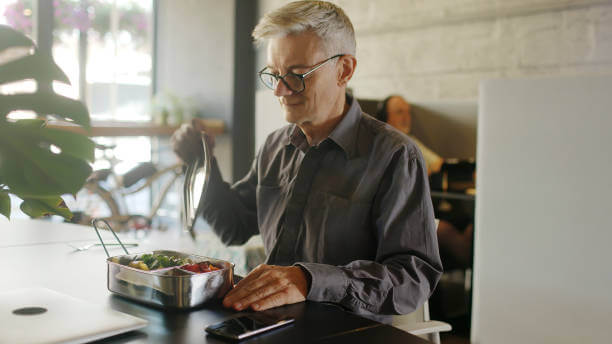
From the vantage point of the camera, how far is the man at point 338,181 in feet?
3.90

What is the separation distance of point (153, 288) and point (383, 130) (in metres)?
0.67

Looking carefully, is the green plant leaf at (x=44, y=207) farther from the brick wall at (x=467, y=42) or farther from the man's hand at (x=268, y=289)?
the brick wall at (x=467, y=42)

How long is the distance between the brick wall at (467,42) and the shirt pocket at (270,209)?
1.91 metres

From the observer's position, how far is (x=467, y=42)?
12.0 feet

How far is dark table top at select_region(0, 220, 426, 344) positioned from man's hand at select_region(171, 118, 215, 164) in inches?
10.6

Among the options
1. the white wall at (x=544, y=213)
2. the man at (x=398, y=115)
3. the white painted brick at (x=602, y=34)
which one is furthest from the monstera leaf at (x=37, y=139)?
the white painted brick at (x=602, y=34)

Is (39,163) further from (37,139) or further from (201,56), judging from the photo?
(201,56)

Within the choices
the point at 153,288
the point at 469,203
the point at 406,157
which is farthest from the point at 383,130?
the point at 469,203

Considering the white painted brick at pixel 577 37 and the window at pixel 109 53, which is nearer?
the white painted brick at pixel 577 37

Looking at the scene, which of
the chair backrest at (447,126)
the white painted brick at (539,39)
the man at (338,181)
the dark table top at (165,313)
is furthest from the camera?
the white painted brick at (539,39)

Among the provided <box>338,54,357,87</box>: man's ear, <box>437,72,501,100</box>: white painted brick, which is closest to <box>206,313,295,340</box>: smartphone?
<box>338,54,357,87</box>: man's ear

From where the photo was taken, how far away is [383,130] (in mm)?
1397

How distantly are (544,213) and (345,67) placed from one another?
0.93 meters

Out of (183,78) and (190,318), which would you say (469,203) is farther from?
(183,78)
